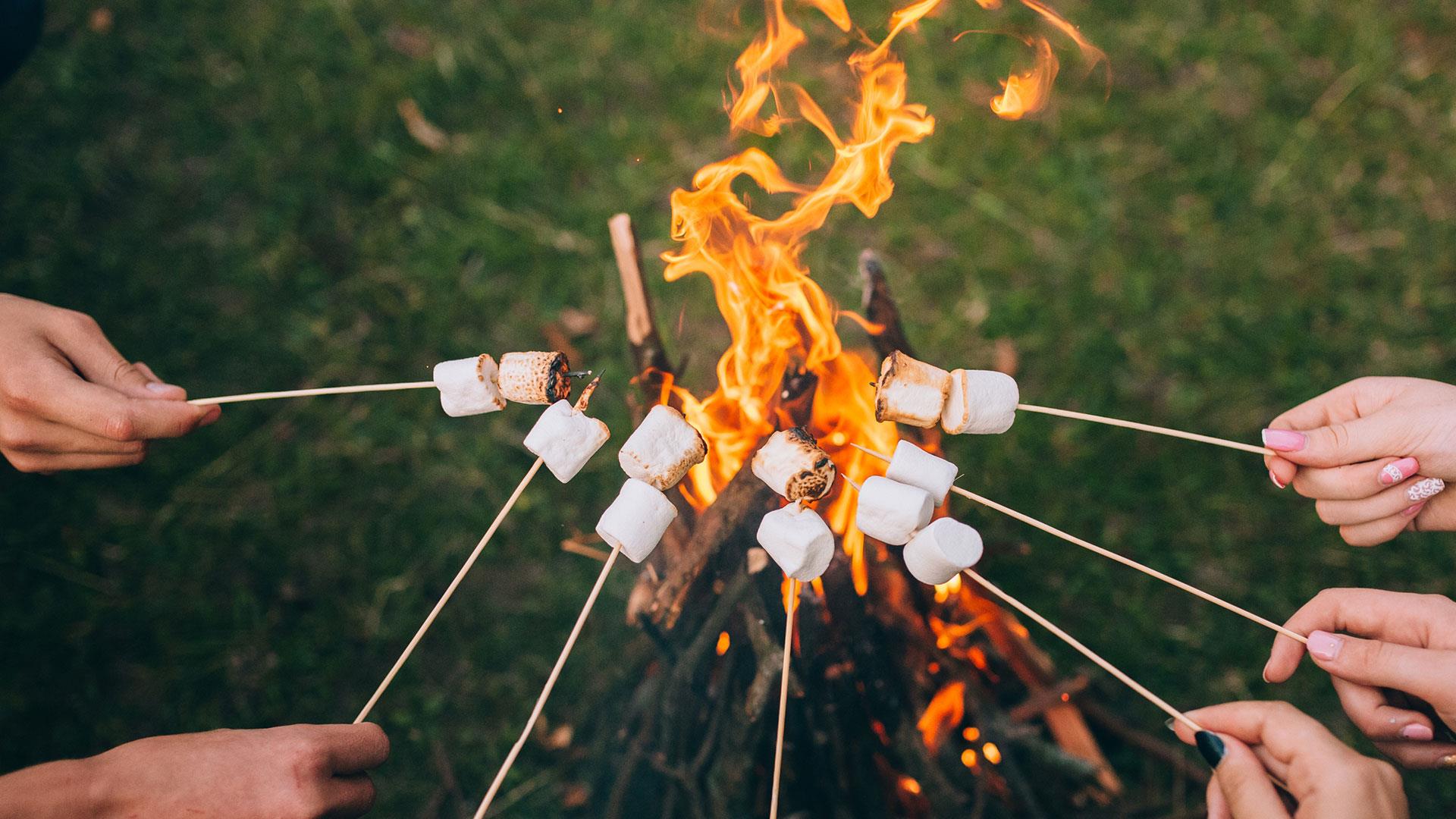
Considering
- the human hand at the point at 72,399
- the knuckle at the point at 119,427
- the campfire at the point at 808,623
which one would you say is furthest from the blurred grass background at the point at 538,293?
the knuckle at the point at 119,427

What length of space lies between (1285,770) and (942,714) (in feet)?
2.89

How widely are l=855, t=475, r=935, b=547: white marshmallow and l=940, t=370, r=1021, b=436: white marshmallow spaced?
0.23 m

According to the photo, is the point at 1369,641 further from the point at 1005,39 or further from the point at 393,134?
the point at 393,134

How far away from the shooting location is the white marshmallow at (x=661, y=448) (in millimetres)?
1965

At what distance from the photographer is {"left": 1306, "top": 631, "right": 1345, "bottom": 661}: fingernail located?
1.88 m

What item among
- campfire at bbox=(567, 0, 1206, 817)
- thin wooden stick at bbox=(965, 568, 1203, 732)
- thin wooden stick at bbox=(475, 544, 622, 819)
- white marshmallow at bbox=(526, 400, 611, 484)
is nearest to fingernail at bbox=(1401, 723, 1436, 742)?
thin wooden stick at bbox=(965, 568, 1203, 732)

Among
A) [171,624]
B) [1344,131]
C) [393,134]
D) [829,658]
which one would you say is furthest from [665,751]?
[1344,131]

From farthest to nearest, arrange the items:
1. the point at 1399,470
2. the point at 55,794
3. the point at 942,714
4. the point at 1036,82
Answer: the point at 1036,82 < the point at 942,714 < the point at 1399,470 < the point at 55,794

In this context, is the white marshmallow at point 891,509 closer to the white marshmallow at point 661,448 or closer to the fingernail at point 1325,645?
the white marshmallow at point 661,448

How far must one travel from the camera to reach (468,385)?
208 centimetres

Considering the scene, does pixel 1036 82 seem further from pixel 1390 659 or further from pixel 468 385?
pixel 468 385

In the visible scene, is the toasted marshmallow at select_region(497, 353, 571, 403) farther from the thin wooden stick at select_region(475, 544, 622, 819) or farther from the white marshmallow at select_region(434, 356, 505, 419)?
the thin wooden stick at select_region(475, 544, 622, 819)

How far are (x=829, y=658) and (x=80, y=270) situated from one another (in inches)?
146

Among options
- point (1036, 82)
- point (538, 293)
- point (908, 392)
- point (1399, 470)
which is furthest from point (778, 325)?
A: point (1036, 82)
